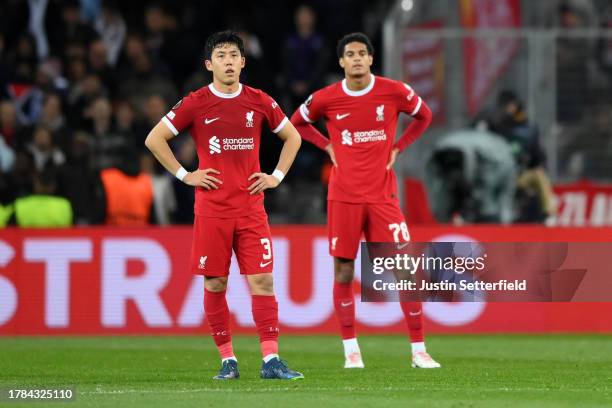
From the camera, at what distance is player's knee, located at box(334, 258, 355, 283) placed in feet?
38.1

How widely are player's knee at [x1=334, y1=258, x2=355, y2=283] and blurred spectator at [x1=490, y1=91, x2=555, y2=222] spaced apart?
7170 mm

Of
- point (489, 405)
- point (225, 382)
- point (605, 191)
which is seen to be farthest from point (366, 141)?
point (605, 191)

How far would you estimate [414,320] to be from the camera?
455 inches

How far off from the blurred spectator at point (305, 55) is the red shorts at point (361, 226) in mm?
7747

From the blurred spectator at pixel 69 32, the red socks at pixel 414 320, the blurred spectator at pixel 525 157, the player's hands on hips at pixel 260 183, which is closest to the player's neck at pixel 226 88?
the player's hands on hips at pixel 260 183

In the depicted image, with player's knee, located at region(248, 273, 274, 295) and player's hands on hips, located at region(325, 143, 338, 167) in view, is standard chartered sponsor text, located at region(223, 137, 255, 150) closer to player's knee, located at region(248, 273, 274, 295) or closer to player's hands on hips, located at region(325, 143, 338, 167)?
player's knee, located at region(248, 273, 274, 295)

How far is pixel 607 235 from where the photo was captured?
15906mm

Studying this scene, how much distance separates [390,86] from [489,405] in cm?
340

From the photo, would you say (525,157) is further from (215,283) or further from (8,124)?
(215,283)

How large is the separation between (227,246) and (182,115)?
3.15ft

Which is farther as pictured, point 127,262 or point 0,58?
point 0,58

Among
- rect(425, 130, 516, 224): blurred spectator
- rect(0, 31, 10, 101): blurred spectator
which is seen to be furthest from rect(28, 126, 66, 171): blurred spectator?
rect(425, 130, 516, 224): blurred spectator

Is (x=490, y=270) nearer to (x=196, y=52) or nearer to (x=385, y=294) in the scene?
Answer: (x=385, y=294)

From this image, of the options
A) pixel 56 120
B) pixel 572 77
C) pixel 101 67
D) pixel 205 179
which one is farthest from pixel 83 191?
pixel 205 179
